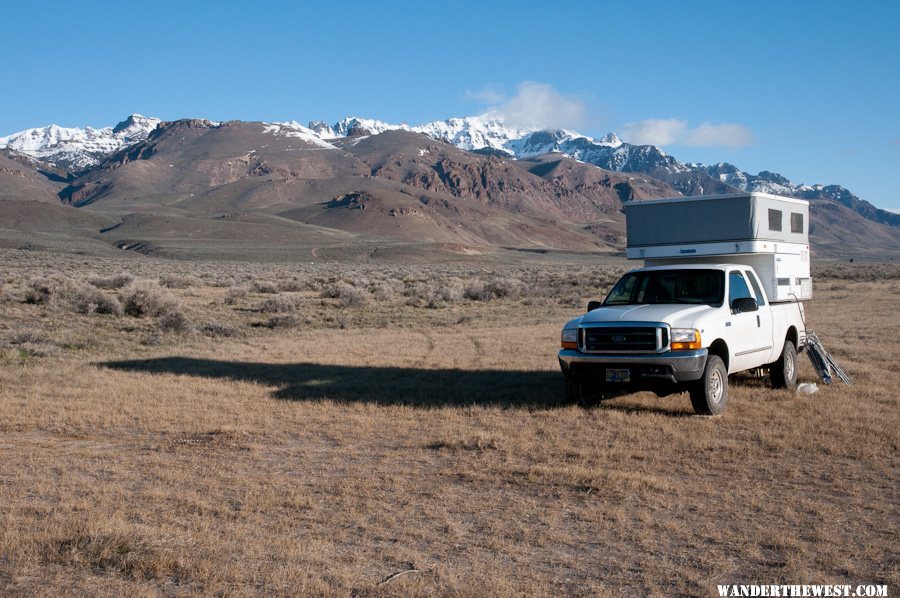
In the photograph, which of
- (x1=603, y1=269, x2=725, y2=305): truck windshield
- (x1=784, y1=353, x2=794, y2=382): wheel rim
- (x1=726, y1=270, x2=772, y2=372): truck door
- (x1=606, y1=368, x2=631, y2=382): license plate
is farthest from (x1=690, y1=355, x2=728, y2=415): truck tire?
(x1=784, y1=353, x2=794, y2=382): wheel rim

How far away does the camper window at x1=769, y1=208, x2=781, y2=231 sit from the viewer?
44.8ft

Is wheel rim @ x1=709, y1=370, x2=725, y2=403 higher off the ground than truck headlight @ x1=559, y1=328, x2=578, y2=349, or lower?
lower

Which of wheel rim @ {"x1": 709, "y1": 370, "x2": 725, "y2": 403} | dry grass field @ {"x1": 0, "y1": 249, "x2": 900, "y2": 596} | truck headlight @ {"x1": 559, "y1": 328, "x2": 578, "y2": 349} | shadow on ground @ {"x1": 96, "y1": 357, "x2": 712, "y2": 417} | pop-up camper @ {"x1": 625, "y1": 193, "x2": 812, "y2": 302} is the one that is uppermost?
pop-up camper @ {"x1": 625, "y1": 193, "x2": 812, "y2": 302}

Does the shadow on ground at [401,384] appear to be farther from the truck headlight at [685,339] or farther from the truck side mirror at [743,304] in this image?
the truck side mirror at [743,304]

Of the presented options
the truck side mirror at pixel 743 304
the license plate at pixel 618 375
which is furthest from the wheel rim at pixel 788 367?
the license plate at pixel 618 375

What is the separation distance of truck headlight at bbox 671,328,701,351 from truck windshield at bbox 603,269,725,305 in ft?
3.86

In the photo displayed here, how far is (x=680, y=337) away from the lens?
10.4m

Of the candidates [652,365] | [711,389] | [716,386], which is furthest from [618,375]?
[716,386]

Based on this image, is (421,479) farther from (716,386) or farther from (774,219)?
(774,219)

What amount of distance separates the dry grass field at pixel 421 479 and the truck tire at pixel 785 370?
0.46m

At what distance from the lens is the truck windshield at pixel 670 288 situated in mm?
11703

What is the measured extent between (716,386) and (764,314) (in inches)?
83.5

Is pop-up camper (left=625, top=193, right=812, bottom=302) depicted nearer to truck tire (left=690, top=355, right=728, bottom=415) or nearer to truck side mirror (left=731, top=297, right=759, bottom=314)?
truck side mirror (left=731, top=297, right=759, bottom=314)

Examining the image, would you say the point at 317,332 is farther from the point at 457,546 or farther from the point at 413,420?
the point at 457,546
